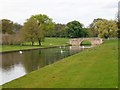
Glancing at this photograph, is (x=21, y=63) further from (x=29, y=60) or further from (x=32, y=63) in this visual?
(x=29, y=60)

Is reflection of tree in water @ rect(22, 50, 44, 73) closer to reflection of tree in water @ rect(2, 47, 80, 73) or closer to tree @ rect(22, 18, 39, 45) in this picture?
reflection of tree in water @ rect(2, 47, 80, 73)

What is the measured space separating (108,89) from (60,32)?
518 ft

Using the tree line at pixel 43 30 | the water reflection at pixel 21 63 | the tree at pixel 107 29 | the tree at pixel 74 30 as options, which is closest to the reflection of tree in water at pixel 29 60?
the water reflection at pixel 21 63

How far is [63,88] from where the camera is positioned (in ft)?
59.1

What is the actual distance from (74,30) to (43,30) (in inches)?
1497

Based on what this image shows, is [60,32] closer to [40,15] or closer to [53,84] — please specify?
[40,15]

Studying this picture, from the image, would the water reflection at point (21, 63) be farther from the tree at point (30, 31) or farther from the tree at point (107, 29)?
the tree at point (107, 29)

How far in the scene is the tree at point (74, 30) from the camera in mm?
160500

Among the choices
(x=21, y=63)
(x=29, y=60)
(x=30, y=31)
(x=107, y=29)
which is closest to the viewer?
(x=21, y=63)

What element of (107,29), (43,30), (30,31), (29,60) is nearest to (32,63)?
(29,60)

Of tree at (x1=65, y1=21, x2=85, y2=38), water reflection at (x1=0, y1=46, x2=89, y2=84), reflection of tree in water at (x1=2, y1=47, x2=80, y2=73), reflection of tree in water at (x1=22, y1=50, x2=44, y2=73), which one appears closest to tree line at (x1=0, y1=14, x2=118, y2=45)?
tree at (x1=65, y1=21, x2=85, y2=38)

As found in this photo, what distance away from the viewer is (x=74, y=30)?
529 ft

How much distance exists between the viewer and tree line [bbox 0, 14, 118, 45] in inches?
4102

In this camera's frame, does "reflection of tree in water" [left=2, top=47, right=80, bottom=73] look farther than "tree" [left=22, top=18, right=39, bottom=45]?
No
